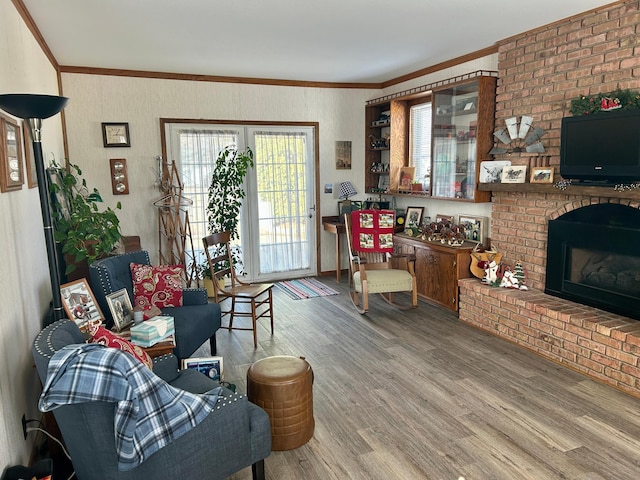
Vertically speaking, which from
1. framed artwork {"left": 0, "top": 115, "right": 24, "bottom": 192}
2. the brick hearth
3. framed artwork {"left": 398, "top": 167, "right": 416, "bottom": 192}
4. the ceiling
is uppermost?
the ceiling

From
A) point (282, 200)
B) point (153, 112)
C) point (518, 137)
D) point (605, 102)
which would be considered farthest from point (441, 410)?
point (153, 112)

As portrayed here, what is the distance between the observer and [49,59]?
4.55 meters

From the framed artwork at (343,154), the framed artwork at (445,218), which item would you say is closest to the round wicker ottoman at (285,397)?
the framed artwork at (445,218)

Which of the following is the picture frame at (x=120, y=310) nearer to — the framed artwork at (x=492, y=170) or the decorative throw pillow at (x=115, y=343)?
the decorative throw pillow at (x=115, y=343)

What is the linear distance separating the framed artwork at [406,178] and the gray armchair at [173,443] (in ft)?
13.8

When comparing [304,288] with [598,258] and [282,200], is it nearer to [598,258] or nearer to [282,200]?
[282,200]

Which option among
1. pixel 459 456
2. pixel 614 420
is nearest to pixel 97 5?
pixel 459 456

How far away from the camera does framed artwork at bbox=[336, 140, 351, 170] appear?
6.58 m

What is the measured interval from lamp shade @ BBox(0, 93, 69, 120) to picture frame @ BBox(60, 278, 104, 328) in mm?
1047

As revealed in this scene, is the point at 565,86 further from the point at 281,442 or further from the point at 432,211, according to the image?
the point at 281,442

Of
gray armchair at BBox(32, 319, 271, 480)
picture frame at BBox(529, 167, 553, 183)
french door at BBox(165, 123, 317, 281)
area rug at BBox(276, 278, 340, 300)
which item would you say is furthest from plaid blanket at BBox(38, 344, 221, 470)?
french door at BBox(165, 123, 317, 281)

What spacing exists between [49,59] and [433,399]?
4.64m

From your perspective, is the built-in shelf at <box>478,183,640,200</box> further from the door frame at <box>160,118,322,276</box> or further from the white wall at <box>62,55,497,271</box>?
the door frame at <box>160,118,322,276</box>

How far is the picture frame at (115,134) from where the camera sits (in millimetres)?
5383
